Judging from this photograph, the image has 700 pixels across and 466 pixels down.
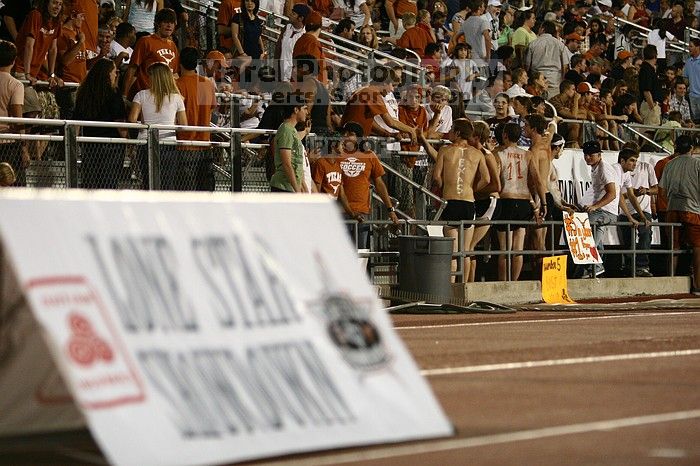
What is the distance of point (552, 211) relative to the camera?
69.9 ft

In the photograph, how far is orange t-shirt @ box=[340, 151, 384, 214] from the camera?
17.9 metres

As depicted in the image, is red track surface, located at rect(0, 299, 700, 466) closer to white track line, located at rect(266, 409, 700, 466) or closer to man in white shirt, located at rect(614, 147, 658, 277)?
white track line, located at rect(266, 409, 700, 466)

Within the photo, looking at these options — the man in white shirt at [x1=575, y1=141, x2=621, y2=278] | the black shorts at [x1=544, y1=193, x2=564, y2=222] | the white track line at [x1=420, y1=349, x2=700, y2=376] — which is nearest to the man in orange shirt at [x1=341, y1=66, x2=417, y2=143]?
the black shorts at [x1=544, y1=193, x2=564, y2=222]

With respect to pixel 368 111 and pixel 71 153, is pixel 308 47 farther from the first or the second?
pixel 71 153

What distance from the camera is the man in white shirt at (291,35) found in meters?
21.2

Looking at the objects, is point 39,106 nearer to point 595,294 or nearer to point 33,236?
point 595,294

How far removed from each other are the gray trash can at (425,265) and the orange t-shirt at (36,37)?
484cm

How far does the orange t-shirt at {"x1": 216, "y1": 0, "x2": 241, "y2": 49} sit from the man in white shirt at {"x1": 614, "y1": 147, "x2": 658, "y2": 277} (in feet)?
20.3

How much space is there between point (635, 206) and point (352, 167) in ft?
21.3

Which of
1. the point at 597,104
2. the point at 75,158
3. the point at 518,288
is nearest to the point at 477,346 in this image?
the point at 75,158

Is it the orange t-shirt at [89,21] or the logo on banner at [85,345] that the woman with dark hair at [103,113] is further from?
the logo on banner at [85,345]

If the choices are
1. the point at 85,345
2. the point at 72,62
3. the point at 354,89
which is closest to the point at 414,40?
the point at 354,89

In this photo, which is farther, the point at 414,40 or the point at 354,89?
the point at 414,40

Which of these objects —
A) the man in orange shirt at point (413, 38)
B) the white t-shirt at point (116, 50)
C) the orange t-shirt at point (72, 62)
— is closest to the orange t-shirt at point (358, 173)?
the white t-shirt at point (116, 50)
